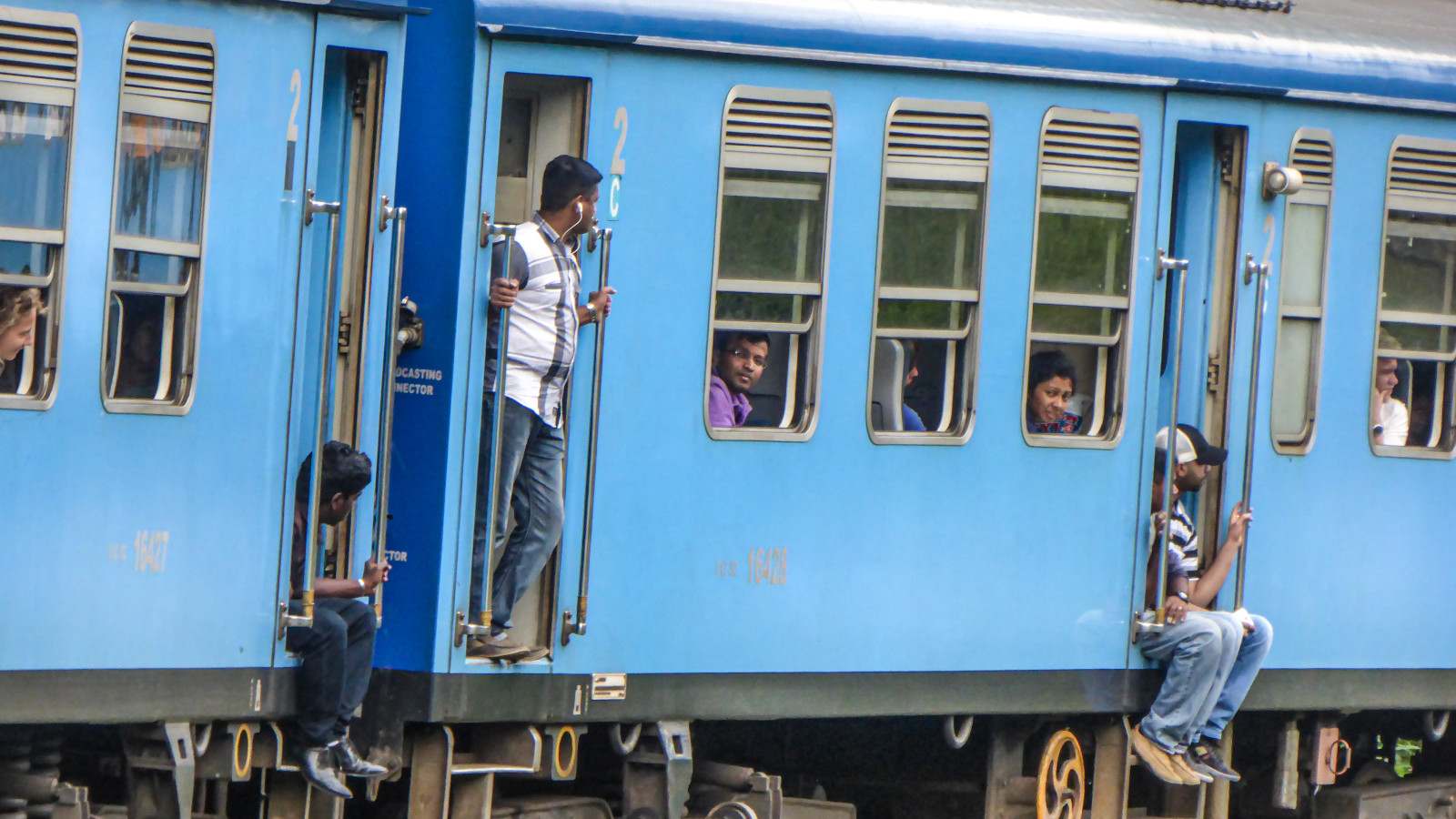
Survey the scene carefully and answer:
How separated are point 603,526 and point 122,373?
70.9 inches

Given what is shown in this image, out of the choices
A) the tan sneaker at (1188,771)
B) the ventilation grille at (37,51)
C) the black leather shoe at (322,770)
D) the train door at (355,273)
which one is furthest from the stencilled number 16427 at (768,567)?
the ventilation grille at (37,51)

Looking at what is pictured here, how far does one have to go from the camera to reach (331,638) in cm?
850

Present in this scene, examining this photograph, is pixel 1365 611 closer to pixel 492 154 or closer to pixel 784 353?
pixel 784 353

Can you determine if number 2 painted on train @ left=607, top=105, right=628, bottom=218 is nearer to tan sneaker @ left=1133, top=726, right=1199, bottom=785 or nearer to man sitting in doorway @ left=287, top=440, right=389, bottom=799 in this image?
man sitting in doorway @ left=287, top=440, right=389, bottom=799

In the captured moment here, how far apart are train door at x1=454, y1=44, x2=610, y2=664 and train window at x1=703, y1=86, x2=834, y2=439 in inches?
18.9

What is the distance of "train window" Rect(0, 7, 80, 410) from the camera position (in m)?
7.90

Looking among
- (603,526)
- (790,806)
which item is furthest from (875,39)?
(790,806)

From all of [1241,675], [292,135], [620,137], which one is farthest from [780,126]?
[1241,675]

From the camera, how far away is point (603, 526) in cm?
916

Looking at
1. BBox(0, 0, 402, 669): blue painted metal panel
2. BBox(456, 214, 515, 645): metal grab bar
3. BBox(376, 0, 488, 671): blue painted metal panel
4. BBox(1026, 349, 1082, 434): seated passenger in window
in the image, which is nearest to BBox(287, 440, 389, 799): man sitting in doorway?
BBox(0, 0, 402, 669): blue painted metal panel

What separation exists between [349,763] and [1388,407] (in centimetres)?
479

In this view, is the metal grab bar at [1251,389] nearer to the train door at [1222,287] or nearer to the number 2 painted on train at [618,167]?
the train door at [1222,287]

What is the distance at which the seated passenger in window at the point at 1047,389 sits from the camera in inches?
402

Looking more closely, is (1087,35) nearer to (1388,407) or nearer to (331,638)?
(1388,407)
